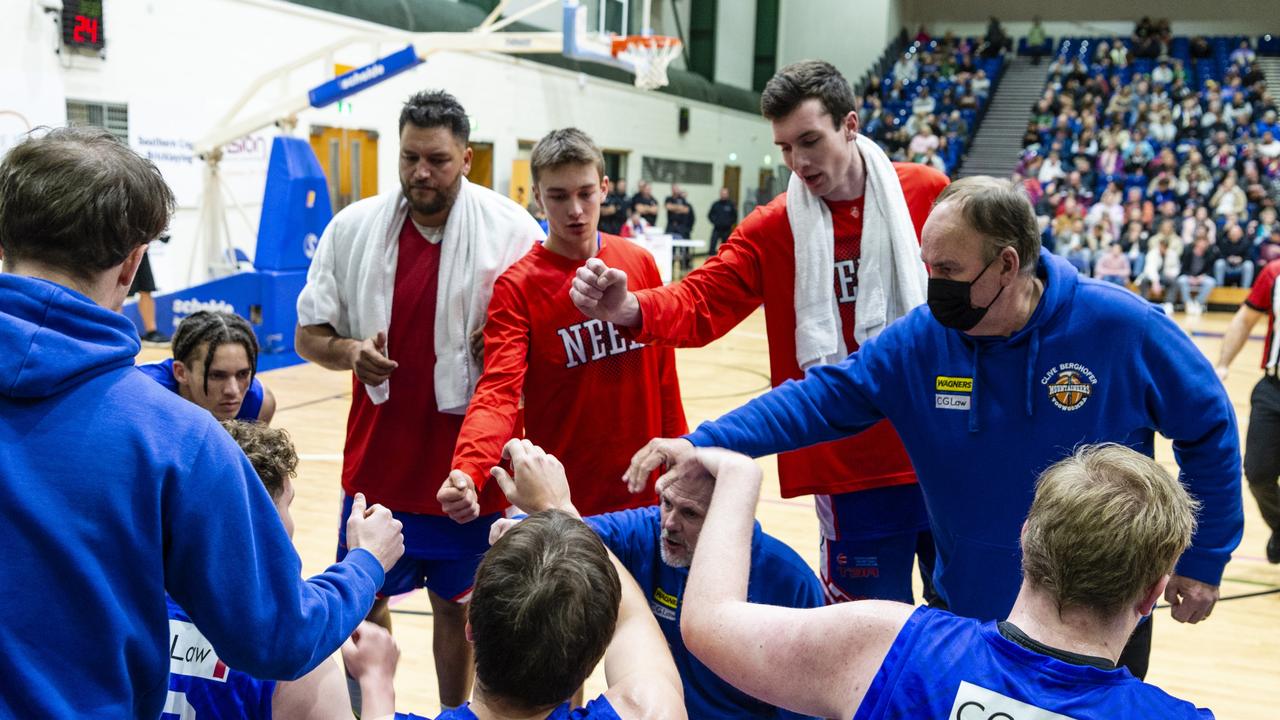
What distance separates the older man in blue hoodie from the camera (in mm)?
1465

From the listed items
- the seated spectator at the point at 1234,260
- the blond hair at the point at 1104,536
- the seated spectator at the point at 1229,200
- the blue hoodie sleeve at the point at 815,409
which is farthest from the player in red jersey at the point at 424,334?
Answer: the seated spectator at the point at 1229,200

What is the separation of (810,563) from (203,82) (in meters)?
9.93

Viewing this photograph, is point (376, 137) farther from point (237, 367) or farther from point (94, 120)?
point (237, 367)

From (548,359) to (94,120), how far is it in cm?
974

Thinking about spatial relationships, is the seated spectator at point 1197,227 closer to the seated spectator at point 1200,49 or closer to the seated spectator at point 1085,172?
the seated spectator at point 1085,172

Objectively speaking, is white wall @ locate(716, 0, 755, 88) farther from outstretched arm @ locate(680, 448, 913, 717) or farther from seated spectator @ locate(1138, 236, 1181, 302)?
outstretched arm @ locate(680, 448, 913, 717)

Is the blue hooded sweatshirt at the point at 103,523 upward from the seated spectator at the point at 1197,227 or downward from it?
upward

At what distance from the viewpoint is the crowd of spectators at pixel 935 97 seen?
24781mm

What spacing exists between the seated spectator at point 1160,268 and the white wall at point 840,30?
531 inches

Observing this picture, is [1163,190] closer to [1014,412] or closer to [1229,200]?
[1229,200]

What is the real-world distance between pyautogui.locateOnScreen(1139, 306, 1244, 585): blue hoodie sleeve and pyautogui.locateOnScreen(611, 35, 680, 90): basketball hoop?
13.2 metres

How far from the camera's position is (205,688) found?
2.05 meters

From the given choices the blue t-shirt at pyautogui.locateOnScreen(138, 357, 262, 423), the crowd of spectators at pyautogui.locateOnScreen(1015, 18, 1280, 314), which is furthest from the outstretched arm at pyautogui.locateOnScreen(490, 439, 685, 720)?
the crowd of spectators at pyautogui.locateOnScreen(1015, 18, 1280, 314)

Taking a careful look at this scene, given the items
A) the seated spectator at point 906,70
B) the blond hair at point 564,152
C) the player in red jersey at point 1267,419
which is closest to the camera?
A: the blond hair at point 564,152
